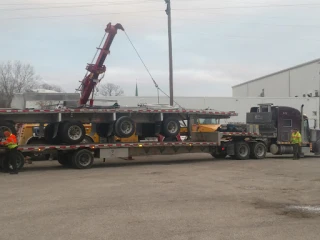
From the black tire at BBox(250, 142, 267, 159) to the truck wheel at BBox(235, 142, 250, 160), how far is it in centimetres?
31

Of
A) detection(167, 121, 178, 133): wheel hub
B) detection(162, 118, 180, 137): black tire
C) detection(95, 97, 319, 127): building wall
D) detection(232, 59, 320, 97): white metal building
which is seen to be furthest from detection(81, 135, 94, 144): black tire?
detection(232, 59, 320, 97): white metal building

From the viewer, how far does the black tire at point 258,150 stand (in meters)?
20.0

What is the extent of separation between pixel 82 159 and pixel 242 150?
27.7 ft

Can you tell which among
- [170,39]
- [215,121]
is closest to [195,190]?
[215,121]

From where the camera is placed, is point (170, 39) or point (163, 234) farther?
point (170, 39)

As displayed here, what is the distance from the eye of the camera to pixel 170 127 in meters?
18.0

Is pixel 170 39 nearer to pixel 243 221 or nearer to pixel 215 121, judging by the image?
pixel 215 121

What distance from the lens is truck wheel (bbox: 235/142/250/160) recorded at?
774 inches

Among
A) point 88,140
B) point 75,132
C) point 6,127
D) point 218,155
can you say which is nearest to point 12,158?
point 6,127

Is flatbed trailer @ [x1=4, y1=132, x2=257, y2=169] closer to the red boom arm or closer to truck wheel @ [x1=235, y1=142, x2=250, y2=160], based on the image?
truck wheel @ [x1=235, y1=142, x2=250, y2=160]

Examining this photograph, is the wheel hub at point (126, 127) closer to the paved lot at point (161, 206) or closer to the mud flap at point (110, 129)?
the mud flap at point (110, 129)

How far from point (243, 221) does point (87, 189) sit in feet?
15.9

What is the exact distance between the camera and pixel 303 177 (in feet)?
42.3

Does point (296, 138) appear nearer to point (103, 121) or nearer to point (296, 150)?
point (296, 150)
